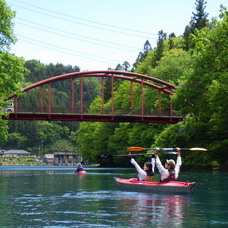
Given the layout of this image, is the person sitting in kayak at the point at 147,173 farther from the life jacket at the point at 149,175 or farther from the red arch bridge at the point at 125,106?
the red arch bridge at the point at 125,106

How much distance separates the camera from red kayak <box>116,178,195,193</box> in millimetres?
24145

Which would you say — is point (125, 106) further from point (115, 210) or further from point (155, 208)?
point (115, 210)

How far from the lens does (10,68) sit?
36812 mm

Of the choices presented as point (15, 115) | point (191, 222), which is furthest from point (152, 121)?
point (191, 222)

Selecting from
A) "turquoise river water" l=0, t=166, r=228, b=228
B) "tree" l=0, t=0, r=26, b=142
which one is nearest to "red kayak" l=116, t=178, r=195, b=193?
"turquoise river water" l=0, t=166, r=228, b=228

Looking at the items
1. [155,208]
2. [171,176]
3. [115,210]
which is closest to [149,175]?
[171,176]

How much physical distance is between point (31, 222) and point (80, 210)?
318cm

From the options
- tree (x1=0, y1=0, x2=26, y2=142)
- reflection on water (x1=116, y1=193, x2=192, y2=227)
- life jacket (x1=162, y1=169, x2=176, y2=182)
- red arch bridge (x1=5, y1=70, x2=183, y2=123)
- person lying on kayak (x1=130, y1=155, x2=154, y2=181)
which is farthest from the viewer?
red arch bridge (x1=5, y1=70, x2=183, y2=123)

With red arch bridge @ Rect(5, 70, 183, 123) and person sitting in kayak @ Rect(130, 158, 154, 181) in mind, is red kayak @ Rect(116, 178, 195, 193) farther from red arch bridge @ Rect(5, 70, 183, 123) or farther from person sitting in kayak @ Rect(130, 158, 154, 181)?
red arch bridge @ Rect(5, 70, 183, 123)

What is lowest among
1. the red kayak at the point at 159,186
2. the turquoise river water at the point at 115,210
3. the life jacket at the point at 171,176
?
the turquoise river water at the point at 115,210

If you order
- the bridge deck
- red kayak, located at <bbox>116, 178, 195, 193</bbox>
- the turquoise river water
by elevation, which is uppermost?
the bridge deck

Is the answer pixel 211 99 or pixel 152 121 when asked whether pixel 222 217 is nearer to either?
pixel 211 99

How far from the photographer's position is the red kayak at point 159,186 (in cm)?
2415

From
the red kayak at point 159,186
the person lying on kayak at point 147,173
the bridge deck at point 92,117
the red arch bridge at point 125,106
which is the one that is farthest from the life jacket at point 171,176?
the bridge deck at point 92,117
